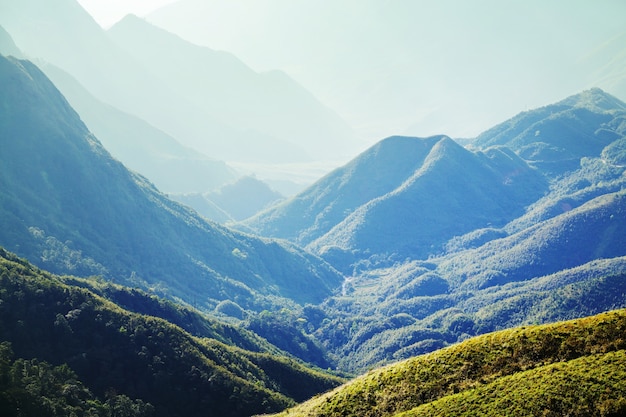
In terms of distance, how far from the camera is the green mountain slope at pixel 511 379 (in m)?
56.2

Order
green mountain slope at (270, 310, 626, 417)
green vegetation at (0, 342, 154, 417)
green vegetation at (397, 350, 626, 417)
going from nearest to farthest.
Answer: green vegetation at (397, 350, 626, 417)
green mountain slope at (270, 310, 626, 417)
green vegetation at (0, 342, 154, 417)

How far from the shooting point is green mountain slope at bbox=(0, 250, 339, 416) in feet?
409

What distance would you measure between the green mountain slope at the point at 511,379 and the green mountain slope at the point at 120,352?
54.0m

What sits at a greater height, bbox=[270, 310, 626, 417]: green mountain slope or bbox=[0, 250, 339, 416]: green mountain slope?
bbox=[0, 250, 339, 416]: green mountain slope

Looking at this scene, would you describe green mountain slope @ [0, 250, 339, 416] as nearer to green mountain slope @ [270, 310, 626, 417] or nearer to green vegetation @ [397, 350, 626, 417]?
green mountain slope @ [270, 310, 626, 417]

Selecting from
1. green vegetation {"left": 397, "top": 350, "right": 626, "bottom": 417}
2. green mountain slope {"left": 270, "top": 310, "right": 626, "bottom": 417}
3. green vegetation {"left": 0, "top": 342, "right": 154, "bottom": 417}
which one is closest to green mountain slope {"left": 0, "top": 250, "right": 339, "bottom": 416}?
green vegetation {"left": 0, "top": 342, "right": 154, "bottom": 417}

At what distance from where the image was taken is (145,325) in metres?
142

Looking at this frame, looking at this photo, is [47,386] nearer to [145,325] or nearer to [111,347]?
[111,347]

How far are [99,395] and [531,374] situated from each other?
9340cm

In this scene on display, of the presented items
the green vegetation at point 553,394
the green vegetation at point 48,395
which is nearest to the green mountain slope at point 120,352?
the green vegetation at point 48,395

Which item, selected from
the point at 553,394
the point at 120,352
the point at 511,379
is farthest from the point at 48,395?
the point at 553,394

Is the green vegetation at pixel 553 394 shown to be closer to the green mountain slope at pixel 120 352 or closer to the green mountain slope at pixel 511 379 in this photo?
the green mountain slope at pixel 511 379

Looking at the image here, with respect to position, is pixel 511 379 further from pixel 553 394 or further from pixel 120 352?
pixel 120 352

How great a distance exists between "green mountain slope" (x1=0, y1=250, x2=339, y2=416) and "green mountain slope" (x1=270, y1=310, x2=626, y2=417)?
5400cm
